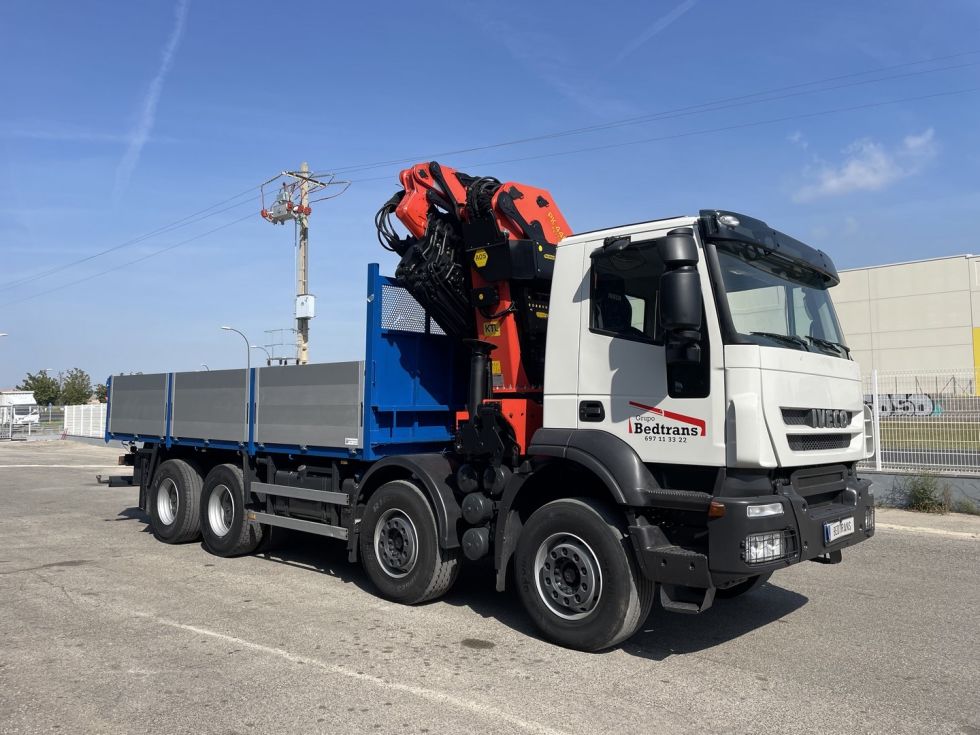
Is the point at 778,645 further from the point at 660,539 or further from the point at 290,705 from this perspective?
the point at 290,705

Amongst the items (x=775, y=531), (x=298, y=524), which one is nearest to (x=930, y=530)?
(x=775, y=531)

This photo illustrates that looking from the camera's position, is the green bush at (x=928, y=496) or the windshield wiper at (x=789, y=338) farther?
the green bush at (x=928, y=496)

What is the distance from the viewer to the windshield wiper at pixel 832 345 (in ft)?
17.6

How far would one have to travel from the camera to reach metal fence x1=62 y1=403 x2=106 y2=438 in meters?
41.3

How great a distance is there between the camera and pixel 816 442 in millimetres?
5062

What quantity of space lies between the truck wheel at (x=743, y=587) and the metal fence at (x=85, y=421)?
41.1 meters

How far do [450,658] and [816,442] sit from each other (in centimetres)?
290

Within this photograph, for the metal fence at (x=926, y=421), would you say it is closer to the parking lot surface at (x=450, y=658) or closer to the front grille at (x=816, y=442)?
the parking lot surface at (x=450, y=658)

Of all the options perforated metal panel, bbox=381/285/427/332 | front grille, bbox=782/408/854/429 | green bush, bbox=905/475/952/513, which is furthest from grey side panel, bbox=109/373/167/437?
green bush, bbox=905/475/952/513

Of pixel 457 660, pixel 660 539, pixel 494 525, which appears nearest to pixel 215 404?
pixel 494 525

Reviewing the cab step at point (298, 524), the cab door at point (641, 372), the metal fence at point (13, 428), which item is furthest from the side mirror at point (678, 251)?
the metal fence at point (13, 428)

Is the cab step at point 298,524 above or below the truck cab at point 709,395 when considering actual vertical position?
below

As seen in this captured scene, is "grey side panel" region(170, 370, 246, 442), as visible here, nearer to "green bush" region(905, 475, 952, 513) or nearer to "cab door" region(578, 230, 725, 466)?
"cab door" region(578, 230, 725, 466)

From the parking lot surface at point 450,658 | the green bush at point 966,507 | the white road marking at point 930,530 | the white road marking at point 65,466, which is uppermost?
the green bush at point 966,507
